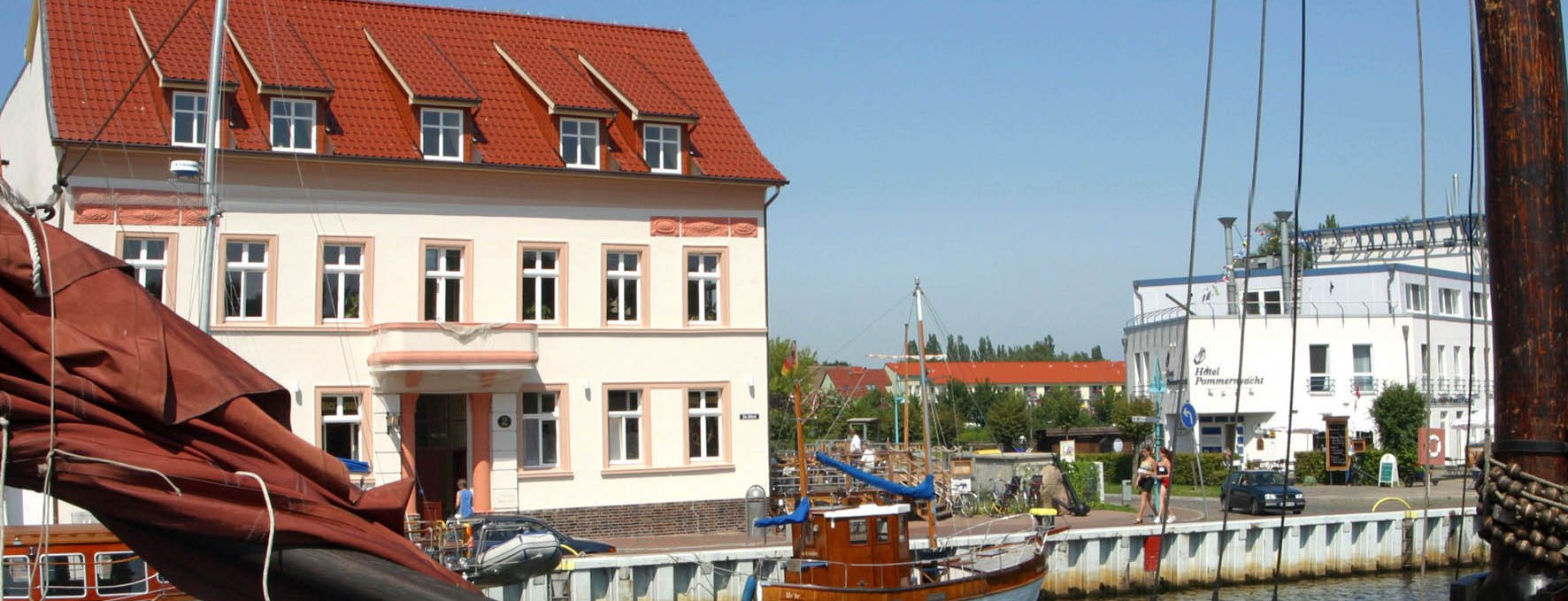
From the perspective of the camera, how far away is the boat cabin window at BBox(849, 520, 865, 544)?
72.9 ft

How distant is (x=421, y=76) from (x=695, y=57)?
764cm

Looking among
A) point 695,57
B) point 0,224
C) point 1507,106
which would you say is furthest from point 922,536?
point 0,224

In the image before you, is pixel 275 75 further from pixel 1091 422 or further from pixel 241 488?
pixel 1091 422

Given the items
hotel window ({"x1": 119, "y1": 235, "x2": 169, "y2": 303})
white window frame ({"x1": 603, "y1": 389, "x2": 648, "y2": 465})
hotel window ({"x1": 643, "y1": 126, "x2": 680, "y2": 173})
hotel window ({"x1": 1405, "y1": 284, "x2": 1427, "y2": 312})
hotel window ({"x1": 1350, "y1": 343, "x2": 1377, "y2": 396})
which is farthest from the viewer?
hotel window ({"x1": 1405, "y1": 284, "x2": 1427, "y2": 312})

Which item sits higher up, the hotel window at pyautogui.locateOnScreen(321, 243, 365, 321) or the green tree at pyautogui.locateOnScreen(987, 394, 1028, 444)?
the hotel window at pyautogui.locateOnScreen(321, 243, 365, 321)

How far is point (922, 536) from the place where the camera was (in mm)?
28906

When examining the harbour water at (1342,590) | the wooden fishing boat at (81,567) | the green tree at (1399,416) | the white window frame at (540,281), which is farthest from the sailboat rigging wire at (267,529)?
the green tree at (1399,416)

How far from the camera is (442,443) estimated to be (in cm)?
3234

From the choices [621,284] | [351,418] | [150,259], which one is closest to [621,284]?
[621,284]

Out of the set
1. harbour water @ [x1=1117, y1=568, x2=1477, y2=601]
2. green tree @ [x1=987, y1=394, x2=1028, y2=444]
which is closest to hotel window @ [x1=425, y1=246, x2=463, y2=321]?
harbour water @ [x1=1117, y1=568, x2=1477, y2=601]

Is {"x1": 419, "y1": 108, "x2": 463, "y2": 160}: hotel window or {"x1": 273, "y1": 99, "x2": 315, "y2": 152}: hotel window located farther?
{"x1": 419, "y1": 108, "x2": 463, "y2": 160}: hotel window

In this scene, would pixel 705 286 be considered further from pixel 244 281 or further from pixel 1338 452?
pixel 1338 452

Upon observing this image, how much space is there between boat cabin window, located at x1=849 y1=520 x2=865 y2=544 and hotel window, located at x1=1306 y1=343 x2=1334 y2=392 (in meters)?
41.8

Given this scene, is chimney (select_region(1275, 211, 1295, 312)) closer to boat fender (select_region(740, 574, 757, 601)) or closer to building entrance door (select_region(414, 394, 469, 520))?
building entrance door (select_region(414, 394, 469, 520))
